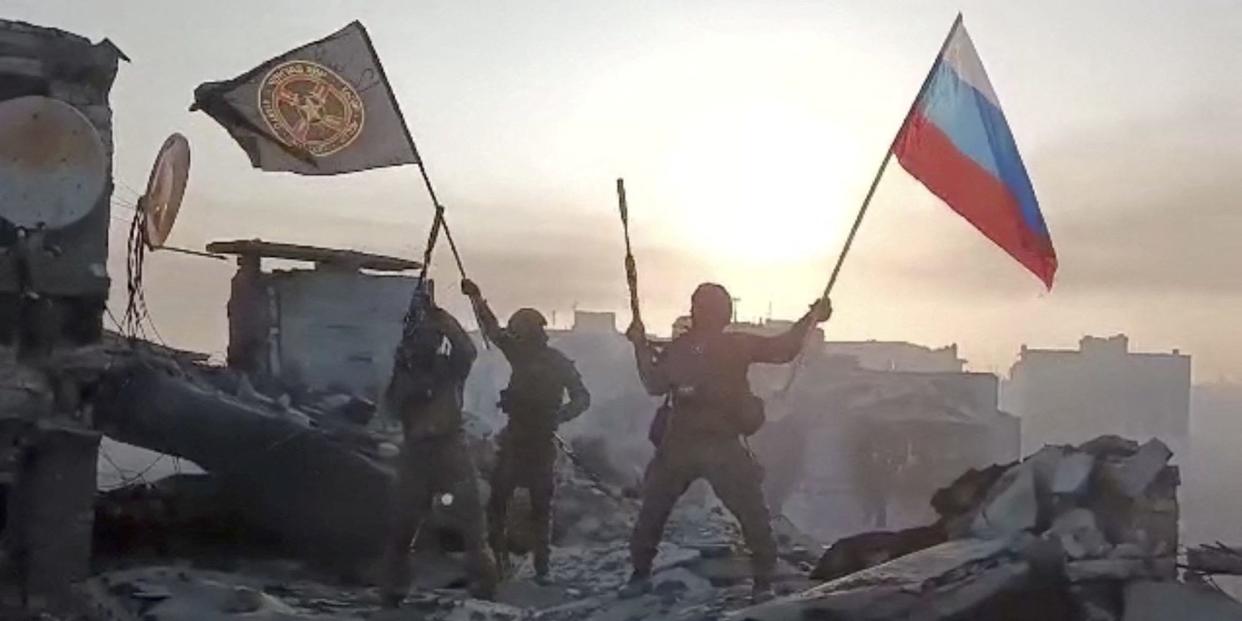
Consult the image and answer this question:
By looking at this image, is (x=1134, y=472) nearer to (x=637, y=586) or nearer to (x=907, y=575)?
(x=907, y=575)

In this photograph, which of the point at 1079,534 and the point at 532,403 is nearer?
the point at 1079,534

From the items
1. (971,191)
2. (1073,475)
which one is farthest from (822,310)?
(1073,475)

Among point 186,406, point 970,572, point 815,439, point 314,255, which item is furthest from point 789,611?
point 815,439

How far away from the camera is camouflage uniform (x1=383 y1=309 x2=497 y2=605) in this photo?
922 cm

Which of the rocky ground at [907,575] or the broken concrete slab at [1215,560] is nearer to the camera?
the rocky ground at [907,575]

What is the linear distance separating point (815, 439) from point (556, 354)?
85.3ft

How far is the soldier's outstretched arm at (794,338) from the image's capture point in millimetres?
8281

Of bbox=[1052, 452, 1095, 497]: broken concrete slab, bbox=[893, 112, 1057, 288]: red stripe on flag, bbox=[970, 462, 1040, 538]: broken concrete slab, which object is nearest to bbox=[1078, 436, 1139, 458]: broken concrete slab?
bbox=[1052, 452, 1095, 497]: broken concrete slab

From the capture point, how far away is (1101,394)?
54500 mm

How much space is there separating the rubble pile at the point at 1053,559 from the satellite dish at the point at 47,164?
17.1ft

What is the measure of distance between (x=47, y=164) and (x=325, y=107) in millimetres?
2278

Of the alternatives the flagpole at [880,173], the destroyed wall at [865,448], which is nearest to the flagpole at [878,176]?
the flagpole at [880,173]

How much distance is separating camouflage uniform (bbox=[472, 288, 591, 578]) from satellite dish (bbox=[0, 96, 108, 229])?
9.08ft

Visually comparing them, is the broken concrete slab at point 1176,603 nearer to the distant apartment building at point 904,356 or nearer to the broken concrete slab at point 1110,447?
the broken concrete slab at point 1110,447
